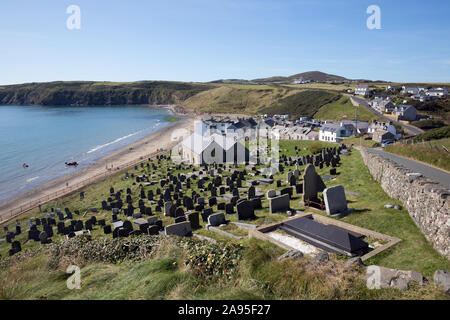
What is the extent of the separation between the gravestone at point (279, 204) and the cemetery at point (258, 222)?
6cm

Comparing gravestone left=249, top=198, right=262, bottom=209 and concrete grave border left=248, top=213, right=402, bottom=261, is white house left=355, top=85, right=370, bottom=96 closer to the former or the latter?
gravestone left=249, top=198, right=262, bottom=209

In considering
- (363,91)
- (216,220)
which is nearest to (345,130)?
(216,220)

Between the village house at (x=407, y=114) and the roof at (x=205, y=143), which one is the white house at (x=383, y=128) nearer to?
the village house at (x=407, y=114)

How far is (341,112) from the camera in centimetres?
9594

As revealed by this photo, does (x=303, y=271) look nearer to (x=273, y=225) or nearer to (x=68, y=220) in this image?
(x=273, y=225)

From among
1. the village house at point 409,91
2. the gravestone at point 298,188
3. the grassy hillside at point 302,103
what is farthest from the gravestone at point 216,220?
the village house at point 409,91

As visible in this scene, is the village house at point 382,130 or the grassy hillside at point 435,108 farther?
the grassy hillside at point 435,108

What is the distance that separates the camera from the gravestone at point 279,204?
55.6ft

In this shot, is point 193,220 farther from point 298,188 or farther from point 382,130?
point 382,130

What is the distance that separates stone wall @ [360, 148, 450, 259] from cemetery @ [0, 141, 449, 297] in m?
0.41

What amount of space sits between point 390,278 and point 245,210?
10630 mm

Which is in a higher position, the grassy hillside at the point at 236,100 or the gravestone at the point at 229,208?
the grassy hillside at the point at 236,100
